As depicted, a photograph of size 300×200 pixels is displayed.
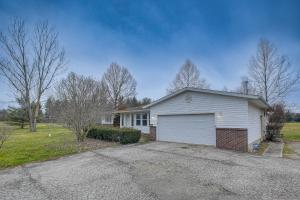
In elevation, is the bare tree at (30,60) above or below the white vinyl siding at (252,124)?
above

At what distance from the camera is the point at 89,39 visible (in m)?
15.0

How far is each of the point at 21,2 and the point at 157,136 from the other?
1226cm

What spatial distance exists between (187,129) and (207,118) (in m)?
1.60

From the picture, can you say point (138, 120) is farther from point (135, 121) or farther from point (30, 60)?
point (30, 60)

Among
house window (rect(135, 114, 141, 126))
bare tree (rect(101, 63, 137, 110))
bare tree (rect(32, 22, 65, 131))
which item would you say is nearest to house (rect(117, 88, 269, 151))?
house window (rect(135, 114, 141, 126))

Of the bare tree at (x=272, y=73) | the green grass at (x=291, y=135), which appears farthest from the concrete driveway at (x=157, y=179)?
the bare tree at (x=272, y=73)

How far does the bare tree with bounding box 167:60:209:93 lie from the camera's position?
2711 centimetres

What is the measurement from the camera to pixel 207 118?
11562 mm

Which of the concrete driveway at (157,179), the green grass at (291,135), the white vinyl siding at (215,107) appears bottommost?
the green grass at (291,135)

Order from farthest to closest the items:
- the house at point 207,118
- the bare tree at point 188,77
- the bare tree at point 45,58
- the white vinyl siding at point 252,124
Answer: the bare tree at point 45,58
the bare tree at point 188,77
the white vinyl siding at point 252,124
the house at point 207,118

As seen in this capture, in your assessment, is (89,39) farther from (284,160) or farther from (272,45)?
(272,45)

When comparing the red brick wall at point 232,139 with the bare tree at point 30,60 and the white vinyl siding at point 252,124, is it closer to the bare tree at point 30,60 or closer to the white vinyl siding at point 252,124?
the white vinyl siding at point 252,124

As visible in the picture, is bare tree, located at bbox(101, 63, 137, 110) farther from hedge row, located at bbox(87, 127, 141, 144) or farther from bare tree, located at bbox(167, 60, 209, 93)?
hedge row, located at bbox(87, 127, 141, 144)

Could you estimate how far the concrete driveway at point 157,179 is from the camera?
14.9 feet
